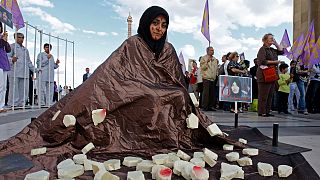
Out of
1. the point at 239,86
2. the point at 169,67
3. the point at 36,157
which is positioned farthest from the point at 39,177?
the point at 239,86

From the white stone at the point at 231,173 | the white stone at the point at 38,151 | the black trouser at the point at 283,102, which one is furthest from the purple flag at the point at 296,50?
the white stone at the point at 38,151

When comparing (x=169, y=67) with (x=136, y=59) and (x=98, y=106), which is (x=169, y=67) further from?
(x=98, y=106)

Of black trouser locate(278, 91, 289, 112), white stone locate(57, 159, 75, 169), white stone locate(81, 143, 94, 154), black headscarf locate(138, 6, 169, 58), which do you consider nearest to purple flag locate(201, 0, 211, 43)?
black trouser locate(278, 91, 289, 112)

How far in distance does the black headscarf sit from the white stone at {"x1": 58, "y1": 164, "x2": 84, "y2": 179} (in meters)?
1.41

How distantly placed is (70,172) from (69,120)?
65cm

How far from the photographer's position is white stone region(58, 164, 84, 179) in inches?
62.4

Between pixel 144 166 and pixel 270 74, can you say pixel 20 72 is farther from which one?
pixel 144 166

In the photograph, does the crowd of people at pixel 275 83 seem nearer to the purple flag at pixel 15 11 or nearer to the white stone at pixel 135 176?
the purple flag at pixel 15 11

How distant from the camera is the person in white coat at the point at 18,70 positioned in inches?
268

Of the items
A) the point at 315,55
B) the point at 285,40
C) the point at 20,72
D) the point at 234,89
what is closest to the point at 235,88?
the point at 234,89

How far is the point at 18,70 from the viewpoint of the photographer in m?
7.25

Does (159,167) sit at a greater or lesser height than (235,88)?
lesser

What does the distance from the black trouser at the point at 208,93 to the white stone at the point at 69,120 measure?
5672 mm

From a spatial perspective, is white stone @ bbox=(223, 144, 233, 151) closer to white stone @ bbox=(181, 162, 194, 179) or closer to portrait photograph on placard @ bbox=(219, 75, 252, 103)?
white stone @ bbox=(181, 162, 194, 179)
